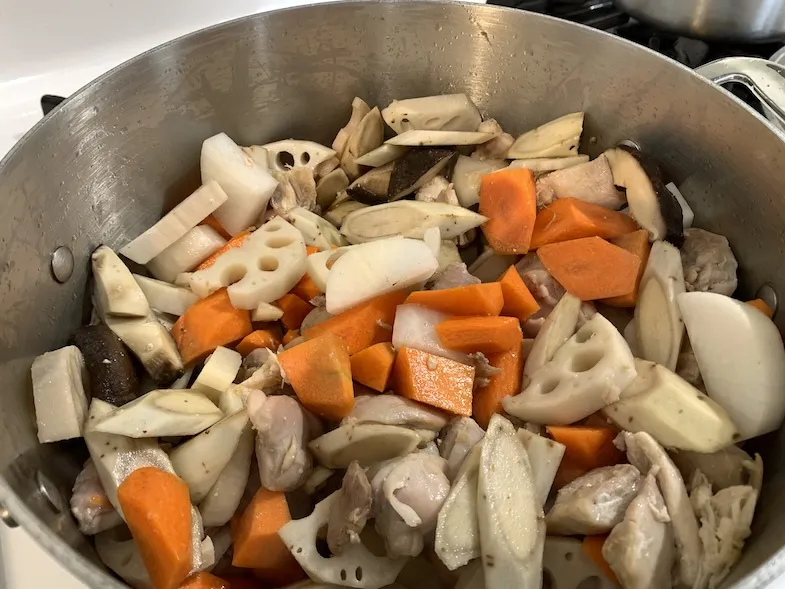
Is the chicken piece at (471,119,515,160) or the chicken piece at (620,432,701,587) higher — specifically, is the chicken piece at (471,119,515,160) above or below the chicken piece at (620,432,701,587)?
above

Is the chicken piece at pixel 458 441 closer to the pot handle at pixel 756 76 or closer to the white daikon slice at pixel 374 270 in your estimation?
the white daikon slice at pixel 374 270

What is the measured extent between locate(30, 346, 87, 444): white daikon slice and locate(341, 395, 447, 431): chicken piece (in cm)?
40

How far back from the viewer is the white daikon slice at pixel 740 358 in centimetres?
100

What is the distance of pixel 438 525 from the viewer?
0.92 metres

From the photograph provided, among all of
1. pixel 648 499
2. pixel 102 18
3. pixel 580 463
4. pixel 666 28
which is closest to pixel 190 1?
pixel 102 18

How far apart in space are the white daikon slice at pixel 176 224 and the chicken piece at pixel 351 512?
0.60 m

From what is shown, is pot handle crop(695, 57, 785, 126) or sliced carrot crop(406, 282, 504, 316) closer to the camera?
sliced carrot crop(406, 282, 504, 316)

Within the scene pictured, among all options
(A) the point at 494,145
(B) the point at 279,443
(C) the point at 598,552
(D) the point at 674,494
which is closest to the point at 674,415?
(D) the point at 674,494

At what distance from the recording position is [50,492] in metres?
0.99

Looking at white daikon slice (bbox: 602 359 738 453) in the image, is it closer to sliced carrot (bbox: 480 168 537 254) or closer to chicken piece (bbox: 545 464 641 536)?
chicken piece (bbox: 545 464 641 536)

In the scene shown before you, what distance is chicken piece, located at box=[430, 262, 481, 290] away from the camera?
120 cm

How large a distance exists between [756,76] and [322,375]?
1.09 metres

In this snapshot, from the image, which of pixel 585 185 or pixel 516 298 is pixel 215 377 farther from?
pixel 585 185

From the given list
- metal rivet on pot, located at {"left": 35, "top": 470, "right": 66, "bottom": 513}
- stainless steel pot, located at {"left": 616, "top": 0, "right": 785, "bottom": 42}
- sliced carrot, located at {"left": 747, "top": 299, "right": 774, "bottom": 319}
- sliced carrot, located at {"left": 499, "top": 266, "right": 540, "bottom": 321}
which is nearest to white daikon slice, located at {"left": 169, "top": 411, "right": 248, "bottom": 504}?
metal rivet on pot, located at {"left": 35, "top": 470, "right": 66, "bottom": 513}
